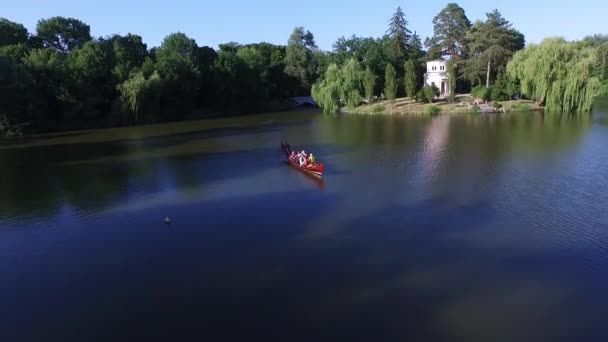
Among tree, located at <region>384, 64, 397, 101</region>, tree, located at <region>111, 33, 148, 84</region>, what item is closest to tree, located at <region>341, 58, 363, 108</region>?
tree, located at <region>384, 64, 397, 101</region>

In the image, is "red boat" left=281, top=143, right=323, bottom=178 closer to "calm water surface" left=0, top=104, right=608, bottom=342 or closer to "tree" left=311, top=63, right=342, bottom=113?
"calm water surface" left=0, top=104, right=608, bottom=342

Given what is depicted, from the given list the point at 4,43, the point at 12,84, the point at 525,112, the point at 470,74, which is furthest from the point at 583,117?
the point at 4,43

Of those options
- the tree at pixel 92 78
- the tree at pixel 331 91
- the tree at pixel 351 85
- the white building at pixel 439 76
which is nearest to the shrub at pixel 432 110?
the white building at pixel 439 76

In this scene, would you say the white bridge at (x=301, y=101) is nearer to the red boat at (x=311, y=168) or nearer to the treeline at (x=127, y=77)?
the treeline at (x=127, y=77)

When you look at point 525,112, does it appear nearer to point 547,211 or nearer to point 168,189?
point 547,211

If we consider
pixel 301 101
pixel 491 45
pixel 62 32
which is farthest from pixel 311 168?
pixel 62 32

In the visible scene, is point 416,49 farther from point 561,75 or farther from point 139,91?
point 139,91
